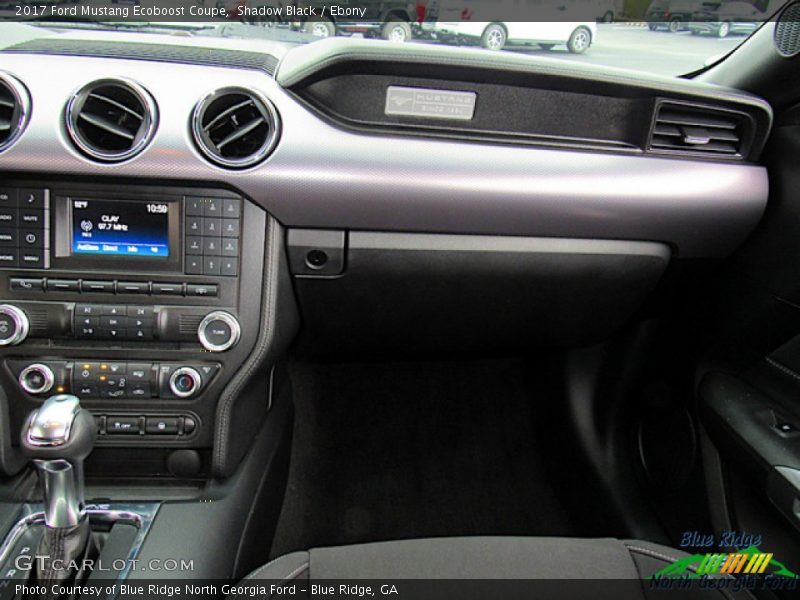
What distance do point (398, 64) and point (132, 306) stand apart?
0.63 meters

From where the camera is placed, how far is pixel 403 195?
1.17 metres

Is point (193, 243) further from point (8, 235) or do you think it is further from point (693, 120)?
point (693, 120)

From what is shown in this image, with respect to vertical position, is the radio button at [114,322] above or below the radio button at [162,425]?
above

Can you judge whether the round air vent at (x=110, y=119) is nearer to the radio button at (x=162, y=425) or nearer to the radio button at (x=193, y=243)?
the radio button at (x=193, y=243)

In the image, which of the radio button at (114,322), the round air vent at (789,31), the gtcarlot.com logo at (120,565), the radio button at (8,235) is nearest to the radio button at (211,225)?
the radio button at (114,322)

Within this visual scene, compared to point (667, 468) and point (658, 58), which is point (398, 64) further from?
point (667, 468)

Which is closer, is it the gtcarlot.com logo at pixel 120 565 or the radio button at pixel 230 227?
the gtcarlot.com logo at pixel 120 565

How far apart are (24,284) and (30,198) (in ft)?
0.48

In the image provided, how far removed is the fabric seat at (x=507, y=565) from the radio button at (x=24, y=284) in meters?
0.61

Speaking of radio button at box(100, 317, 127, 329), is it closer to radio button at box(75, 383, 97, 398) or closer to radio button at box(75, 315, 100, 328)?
radio button at box(75, 315, 100, 328)

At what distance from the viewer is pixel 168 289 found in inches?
44.4

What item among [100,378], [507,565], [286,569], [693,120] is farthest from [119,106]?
[693,120]

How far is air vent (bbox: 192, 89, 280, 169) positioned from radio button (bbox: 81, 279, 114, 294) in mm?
286

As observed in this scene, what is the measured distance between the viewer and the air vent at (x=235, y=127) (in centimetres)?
108
